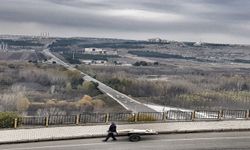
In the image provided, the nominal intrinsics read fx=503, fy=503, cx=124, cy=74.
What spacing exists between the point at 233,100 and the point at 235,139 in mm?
51393

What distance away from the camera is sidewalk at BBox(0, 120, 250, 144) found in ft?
73.9

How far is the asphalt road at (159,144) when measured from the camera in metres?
21.1

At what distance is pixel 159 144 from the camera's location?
2169cm

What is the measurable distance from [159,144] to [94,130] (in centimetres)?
388

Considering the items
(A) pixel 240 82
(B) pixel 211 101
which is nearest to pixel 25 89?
(B) pixel 211 101

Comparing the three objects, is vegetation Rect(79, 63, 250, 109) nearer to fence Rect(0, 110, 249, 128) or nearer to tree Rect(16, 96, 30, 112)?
tree Rect(16, 96, 30, 112)

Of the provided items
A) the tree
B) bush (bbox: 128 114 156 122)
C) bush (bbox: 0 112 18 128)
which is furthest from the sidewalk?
the tree

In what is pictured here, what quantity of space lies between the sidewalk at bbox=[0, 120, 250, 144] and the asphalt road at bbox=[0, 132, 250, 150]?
0.61 metres

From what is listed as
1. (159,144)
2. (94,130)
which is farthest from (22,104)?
(159,144)

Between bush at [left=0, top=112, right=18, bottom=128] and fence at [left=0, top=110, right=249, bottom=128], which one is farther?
fence at [left=0, top=110, right=249, bottom=128]

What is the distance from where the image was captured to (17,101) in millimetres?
60031

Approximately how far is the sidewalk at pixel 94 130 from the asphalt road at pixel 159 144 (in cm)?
61

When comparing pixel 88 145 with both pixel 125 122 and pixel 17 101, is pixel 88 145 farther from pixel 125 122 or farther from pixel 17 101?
pixel 17 101

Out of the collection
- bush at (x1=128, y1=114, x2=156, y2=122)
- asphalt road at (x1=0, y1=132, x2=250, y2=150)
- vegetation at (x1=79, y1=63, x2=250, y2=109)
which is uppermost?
bush at (x1=128, y1=114, x2=156, y2=122)
